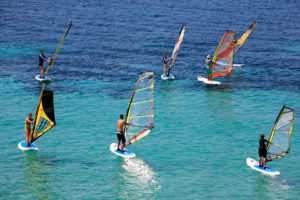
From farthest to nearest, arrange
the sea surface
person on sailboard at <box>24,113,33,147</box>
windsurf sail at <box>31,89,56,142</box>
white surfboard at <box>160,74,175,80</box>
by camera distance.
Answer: white surfboard at <box>160,74,175,80</box>, person on sailboard at <box>24,113,33,147</box>, windsurf sail at <box>31,89,56,142</box>, the sea surface

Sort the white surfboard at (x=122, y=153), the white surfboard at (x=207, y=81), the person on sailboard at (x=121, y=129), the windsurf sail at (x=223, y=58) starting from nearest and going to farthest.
→ the person on sailboard at (x=121, y=129), the white surfboard at (x=122, y=153), the windsurf sail at (x=223, y=58), the white surfboard at (x=207, y=81)

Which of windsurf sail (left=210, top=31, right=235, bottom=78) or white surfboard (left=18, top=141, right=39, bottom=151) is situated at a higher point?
windsurf sail (left=210, top=31, right=235, bottom=78)

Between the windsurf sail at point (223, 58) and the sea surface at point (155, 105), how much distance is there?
1843 mm

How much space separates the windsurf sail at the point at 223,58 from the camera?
145ft

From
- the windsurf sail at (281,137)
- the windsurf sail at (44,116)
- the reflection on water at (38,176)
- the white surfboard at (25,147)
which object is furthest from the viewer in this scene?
the white surfboard at (25,147)

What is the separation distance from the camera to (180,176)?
26.4 meters

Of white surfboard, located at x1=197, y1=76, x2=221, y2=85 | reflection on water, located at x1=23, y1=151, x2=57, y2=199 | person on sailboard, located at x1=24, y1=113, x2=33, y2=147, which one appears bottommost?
reflection on water, located at x1=23, y1=151, x2=57, y2=199

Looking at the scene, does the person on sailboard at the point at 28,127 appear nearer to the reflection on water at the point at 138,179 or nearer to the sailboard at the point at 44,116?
the sailboard at the point at 44,116

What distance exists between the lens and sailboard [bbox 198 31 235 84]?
44250 millimetres

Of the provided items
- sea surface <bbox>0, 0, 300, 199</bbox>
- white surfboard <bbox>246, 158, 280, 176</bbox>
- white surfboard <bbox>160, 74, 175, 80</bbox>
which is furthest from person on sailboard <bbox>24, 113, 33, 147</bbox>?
white surfboard <bbox>160, 74, 175, 80</bbox>

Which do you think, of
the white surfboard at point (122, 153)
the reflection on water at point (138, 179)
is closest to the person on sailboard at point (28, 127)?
the white surfboard at point (122, 153)

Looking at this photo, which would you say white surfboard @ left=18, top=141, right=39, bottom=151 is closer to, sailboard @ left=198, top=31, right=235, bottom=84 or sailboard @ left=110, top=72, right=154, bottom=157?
sailboard @ left=110, top=72, right=154, bottom=157

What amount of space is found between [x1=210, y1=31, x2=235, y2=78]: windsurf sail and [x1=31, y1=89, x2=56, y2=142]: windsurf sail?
21.3m

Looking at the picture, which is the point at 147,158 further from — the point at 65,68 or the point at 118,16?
the point at 118,16
